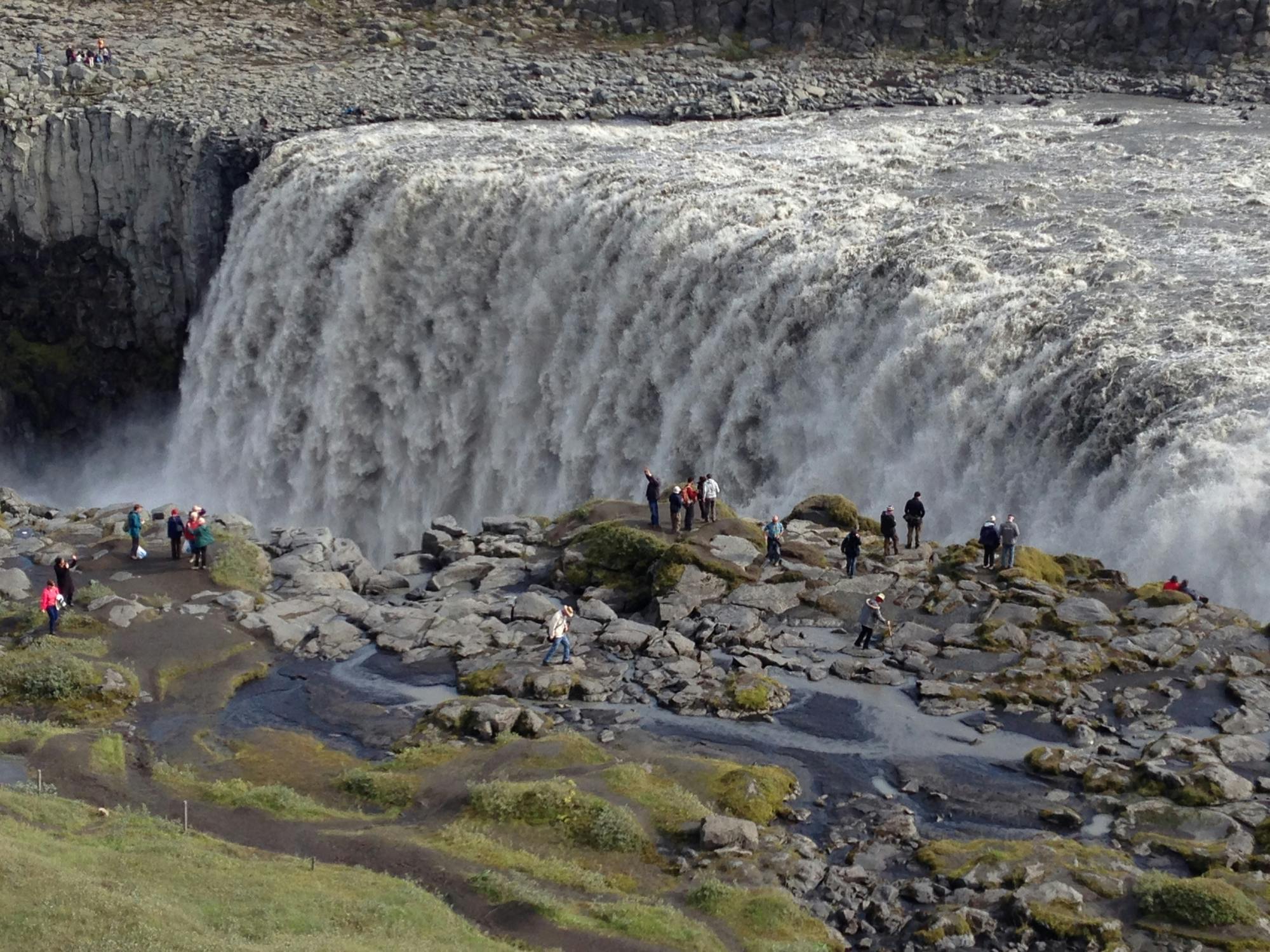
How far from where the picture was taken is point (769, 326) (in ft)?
166

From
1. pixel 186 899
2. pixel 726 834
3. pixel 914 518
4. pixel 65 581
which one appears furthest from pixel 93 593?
pixel 914 518

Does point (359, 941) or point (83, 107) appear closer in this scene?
point (359, 941)

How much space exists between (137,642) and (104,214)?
43.6 m

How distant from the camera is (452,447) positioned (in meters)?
60.7

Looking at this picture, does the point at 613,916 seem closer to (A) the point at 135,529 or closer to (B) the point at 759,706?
(B) the point at 759,706

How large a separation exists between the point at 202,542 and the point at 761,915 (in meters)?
23.6

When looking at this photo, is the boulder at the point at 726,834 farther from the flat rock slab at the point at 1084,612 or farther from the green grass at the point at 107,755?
the green grass at the point at 107,755

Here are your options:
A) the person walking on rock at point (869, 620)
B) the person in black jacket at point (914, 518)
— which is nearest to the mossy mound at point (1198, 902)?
the person walking on rock at point (869, 620)

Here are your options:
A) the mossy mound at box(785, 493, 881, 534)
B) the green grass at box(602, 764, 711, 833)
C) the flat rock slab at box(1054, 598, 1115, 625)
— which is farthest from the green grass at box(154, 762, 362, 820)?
the mossy mound at box(785, 493, 881, 534)

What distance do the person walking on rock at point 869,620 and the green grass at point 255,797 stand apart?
1276 centimetres

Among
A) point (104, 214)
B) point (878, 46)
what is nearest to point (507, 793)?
point (104, 214)

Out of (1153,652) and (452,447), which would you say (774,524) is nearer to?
(1153,652)

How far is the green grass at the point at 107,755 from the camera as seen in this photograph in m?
31.1

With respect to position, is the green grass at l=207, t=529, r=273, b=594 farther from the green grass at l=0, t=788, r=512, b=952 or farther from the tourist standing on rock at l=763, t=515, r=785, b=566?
the green grass at l=0, t=788, r=512, b=952
